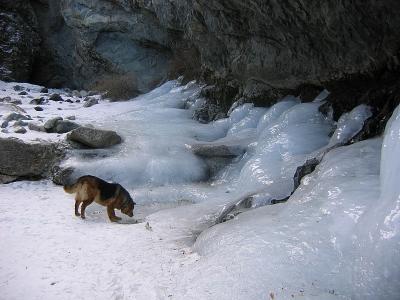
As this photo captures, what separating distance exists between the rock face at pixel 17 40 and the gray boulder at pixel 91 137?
14.2 meters

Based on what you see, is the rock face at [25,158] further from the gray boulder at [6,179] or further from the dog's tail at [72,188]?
the dog's tail at [72,188]

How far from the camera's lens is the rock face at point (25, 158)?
8.30m

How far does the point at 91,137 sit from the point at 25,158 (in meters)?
1.37

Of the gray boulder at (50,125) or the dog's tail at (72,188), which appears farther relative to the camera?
the gray boulder at (50,125)

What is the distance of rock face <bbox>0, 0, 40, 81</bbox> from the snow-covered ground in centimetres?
1522

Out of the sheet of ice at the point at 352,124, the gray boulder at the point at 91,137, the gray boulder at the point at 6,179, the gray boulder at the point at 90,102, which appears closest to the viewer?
the sheet of ice at the point at 352,124

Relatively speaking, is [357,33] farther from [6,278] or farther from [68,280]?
[6,278]

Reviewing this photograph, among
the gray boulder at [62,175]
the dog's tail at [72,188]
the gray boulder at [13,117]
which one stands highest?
the dog's tail at [72,188]

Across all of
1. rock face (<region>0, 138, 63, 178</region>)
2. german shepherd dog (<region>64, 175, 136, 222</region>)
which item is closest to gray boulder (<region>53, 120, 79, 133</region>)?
rock face (<region>0, 138, 63, 178</region>)


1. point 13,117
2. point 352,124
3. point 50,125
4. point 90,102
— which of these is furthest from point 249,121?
point 90,102

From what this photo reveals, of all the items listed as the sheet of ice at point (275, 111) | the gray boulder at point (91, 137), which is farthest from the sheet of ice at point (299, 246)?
the gray boulder at point (91, 137)

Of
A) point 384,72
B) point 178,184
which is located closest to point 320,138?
point 384,72

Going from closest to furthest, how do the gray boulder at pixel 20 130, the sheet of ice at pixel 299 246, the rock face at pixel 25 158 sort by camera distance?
1. the sheet of ice at pixel 299 246
2. the rock face at pixel 25 158
3. the gray boulder at pixel 20 130

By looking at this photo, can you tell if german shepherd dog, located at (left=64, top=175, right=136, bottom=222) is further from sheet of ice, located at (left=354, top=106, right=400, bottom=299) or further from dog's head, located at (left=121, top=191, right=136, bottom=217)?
sheet of ice, located at (left=354, top=106, right=400, bottom=299)
